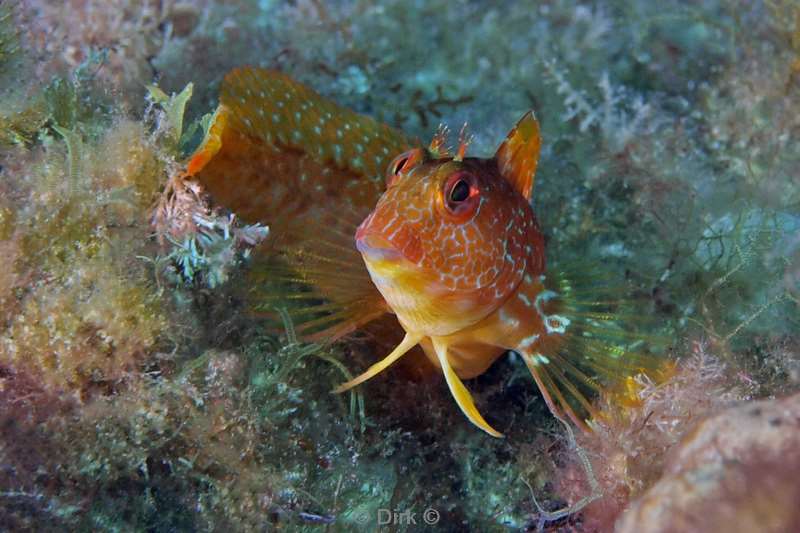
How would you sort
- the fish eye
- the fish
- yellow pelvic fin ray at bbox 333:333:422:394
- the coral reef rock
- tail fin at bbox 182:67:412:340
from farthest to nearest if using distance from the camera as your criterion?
tail fin at bbox 182:67:412:340 → the fish eye → yellow pelvic fin ray at bbox 333:333:422:394 → the fish → the coral reef rock

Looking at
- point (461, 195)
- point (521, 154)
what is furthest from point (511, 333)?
point (521, 154)

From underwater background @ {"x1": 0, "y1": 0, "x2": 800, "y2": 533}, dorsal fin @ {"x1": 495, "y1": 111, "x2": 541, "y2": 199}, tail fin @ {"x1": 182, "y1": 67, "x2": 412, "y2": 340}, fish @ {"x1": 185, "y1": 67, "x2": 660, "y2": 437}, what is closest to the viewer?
underwater background @ {"x1": 0, "y1": 0, "x2": 800, "y2": 533}

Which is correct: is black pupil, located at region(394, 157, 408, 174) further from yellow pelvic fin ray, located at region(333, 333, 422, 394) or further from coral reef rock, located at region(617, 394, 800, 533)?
coral reef rock, located at region(617, 394, 800, 533)

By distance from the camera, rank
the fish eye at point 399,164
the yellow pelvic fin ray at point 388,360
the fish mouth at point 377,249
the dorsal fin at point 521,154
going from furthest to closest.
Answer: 1. the dorsal fin at point 521,154
2. the fish eye at point 399,164
3. the yellow pelvic fin ray at point 388,360
4. the fish mouth at point 377,249

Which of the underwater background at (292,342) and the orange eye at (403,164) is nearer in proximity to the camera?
the underwater background at (292,342)

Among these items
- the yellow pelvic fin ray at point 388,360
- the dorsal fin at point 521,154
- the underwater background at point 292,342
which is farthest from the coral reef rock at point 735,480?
the dorsal fin at point 521,154

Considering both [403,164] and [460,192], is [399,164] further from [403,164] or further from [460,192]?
[460,192]

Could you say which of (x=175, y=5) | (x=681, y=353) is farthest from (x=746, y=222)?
(x=175, y=5)

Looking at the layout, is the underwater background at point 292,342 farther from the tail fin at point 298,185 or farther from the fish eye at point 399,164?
the fish eye at point 399,164

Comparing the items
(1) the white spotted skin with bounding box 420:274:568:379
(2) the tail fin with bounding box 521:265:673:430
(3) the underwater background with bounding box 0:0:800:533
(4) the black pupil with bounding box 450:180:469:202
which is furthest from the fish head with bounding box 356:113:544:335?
(3) the underwater background with bounding box 0:0:800:533
